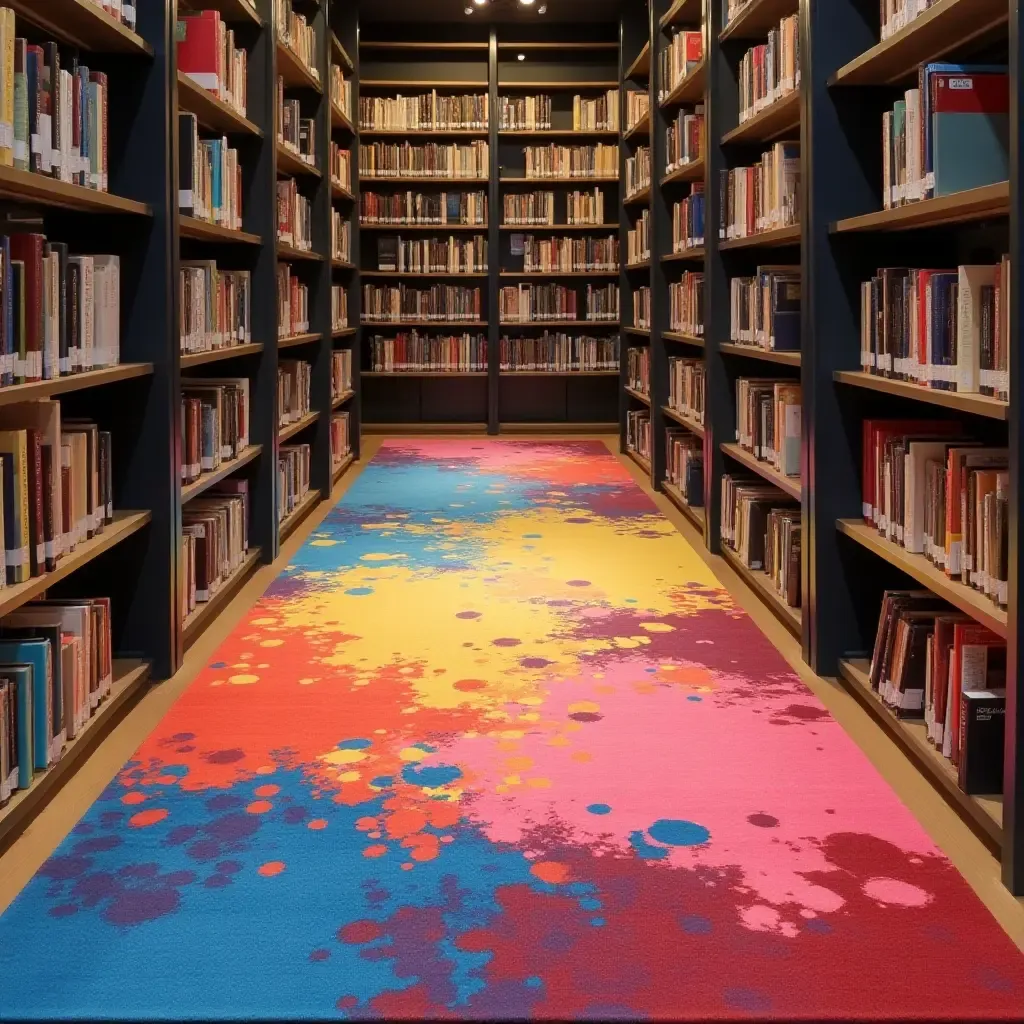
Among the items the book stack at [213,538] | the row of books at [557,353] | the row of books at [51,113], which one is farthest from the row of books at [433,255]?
the row of books at [51,113]

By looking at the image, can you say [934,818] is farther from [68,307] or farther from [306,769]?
[68,307]

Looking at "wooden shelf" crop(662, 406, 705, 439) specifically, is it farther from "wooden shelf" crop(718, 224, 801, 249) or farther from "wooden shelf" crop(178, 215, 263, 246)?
"wooden shelf" crop(178, 215, 263, 246)

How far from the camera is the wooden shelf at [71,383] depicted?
99.0 inches

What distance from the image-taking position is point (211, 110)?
4766 millimetres

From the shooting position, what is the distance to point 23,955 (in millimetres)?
2080

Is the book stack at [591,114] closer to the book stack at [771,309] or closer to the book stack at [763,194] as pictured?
the book stack at [763,194]

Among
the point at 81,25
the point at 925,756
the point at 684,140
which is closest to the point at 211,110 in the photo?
the point at 81,25

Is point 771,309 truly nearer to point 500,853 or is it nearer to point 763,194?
point 763,194

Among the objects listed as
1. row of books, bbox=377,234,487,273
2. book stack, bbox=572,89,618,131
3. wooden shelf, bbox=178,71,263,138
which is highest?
book stack, bbox=572,89,618,131

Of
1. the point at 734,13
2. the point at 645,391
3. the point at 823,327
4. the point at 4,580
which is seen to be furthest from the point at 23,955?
the point at 645,391

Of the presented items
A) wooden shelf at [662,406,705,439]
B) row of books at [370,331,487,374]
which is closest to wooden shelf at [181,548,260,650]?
wooden shelf at [662,406,705,439]

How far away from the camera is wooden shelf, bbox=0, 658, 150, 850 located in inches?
101

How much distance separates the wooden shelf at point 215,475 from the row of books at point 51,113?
1.06 m

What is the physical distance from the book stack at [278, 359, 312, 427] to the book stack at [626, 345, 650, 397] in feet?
8.07
